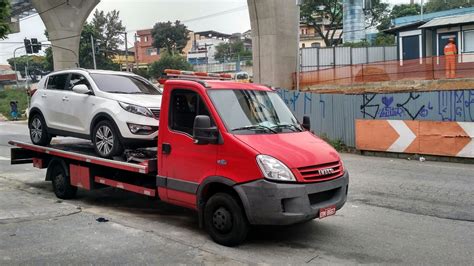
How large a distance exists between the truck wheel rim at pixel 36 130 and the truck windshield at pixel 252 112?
16.4ft

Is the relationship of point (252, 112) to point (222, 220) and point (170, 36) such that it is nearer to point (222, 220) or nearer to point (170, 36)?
point (222, 220)

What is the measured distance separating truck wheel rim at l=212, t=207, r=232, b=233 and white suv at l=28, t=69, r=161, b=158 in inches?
88.6

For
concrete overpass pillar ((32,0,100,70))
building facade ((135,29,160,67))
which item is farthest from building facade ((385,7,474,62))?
building facade ((135,29,160,67))

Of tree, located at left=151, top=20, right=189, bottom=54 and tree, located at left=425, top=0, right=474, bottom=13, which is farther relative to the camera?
tree, located at left=151, top=20, right=189, bottom=54

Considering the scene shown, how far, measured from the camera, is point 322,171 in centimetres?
564

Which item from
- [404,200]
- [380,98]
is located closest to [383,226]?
[404,200]

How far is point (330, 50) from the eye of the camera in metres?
29.3

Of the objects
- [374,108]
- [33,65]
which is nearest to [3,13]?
[374,108]

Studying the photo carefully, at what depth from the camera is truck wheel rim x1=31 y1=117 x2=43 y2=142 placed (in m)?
9.50

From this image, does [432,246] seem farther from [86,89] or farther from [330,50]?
[330,50]

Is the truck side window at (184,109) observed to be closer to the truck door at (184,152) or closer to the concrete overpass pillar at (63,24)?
the truck door at (184,152)

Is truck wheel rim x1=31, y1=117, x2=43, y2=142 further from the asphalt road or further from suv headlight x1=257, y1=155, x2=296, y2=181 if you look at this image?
suv headlight x1=257, y1=155, x2=296, y2=181

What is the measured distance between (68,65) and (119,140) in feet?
90.8

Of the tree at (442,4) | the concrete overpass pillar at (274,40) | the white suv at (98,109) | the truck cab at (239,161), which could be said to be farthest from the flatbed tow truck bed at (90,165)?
the tree at (442,4)
